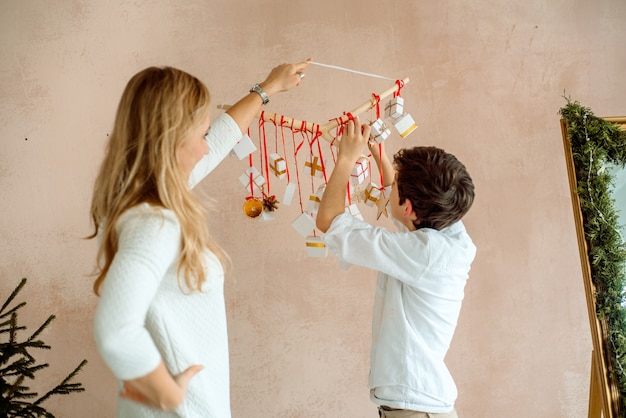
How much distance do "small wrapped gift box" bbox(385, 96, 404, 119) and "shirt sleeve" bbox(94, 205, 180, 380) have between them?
0.89 meters

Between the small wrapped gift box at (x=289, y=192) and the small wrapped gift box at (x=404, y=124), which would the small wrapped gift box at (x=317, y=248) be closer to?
the small wrapped gift box at (x=289, y=192)

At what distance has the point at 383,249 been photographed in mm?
1550

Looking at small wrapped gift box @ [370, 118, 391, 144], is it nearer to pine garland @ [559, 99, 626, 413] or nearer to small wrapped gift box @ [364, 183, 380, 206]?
small wrapped gift box @ [364, 183, 380, 206]

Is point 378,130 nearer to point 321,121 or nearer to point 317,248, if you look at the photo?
point 317,248

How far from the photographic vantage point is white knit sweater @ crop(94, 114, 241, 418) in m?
1.02

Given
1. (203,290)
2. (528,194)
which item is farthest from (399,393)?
(528,194)

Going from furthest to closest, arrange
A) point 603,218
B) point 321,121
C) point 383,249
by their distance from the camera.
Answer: point 321,121, point 603,218, point 383,249

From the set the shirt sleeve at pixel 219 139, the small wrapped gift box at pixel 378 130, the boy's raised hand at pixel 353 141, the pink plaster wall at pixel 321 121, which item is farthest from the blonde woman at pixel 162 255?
the pink plaster wall at pixel 321 121

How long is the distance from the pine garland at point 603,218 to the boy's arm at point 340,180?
79cm

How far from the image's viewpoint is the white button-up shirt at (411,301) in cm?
156

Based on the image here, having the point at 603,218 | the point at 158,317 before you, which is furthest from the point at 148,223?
the point at 603,218

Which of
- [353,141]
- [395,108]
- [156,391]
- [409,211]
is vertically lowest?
[156,391]

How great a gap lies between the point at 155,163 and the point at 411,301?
815 millimetres

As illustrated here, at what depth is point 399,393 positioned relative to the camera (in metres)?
1.60
